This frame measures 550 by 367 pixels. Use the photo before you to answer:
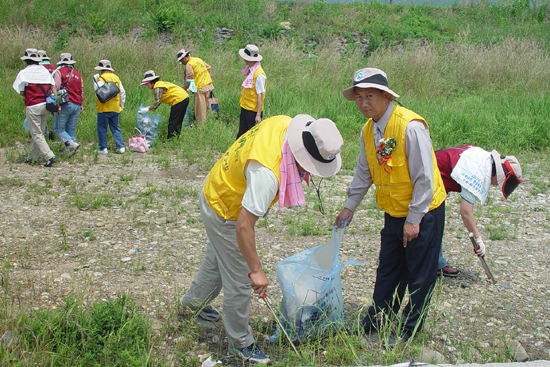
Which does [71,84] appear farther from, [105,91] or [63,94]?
[105,91]

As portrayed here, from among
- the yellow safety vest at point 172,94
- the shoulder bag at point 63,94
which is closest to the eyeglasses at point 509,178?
the yellow safety vest at point 172,94

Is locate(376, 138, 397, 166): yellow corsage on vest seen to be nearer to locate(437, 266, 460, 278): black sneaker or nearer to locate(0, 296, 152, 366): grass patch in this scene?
locate(0, 296, 152, 366): grass patch

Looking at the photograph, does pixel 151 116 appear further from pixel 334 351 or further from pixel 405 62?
pixel 405 62

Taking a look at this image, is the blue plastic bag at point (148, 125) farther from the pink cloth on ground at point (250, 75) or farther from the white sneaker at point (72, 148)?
the pink cloth on ground at point (250, 75)

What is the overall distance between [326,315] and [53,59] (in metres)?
11.9

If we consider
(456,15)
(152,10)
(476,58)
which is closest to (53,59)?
(152,10)

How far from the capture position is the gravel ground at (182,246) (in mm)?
3684

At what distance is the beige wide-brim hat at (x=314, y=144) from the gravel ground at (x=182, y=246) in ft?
4.23

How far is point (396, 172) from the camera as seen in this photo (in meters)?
3.03

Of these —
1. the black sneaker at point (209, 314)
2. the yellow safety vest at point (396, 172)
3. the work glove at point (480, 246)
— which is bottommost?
the black sneaker at point (209, 314)

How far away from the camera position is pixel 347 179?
7.29m

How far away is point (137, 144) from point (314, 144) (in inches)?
256

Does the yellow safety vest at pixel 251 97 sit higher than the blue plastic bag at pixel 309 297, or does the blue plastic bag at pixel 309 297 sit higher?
the blue plastic bag at pixel 309 297

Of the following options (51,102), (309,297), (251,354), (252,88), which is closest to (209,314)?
(251,354)
